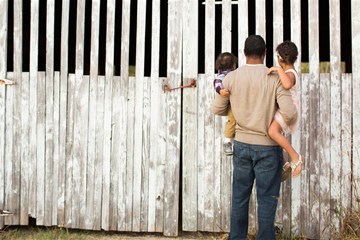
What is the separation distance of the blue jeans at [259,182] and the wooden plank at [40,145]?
235 centimetres

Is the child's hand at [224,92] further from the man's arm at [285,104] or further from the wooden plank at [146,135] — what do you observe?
the wooden plank at [146,135]

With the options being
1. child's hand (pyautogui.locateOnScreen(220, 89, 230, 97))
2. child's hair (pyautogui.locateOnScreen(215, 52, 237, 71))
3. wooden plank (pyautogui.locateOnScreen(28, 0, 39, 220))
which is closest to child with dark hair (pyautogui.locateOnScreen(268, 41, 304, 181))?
child's hand (pyautogui.locateOnScreen(220, 89, 230, 97))

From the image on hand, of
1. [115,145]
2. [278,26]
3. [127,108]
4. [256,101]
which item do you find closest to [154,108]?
[127,108]

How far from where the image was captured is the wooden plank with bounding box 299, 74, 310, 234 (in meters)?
4.57

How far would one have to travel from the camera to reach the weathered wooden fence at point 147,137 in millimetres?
4562

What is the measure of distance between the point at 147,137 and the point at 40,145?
126cm

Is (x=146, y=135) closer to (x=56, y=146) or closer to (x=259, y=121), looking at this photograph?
(x=56, y=146)

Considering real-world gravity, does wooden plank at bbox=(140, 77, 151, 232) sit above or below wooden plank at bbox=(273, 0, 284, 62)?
below

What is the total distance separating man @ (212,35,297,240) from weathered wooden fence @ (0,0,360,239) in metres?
1.03

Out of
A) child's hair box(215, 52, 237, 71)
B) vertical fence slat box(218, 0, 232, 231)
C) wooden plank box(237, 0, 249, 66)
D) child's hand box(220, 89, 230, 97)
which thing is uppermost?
wooden plank box(237, 0, 249, 66)

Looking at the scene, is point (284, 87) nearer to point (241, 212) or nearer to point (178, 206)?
point (241, 212)

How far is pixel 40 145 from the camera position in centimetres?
487

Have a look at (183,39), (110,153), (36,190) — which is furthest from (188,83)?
(36,190)

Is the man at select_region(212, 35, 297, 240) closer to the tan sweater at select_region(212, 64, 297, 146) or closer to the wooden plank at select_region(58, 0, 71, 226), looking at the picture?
Answer: the tan sweater at select_region(212, 64, 297, 146)
